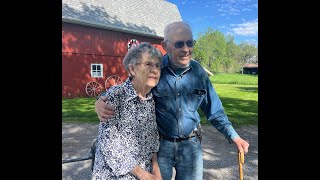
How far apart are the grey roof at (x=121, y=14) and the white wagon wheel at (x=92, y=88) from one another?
331 centimetres

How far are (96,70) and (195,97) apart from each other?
47.2ft

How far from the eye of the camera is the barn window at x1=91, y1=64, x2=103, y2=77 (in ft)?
51.4

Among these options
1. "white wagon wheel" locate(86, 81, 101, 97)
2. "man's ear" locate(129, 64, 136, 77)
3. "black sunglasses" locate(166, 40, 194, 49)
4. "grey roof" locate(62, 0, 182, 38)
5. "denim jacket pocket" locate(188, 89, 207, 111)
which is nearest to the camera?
"man's ear" locate(129, 64, 136, 77)

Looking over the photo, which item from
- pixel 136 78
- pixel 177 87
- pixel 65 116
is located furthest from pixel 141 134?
pixel 65 116

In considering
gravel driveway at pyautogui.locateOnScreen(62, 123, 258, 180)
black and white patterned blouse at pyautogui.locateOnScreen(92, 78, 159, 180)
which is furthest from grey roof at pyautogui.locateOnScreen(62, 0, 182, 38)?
black and white patterned blouse at pyautogui.locateOnScreen(92, 78, 159, 180)

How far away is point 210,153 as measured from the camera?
5145mm

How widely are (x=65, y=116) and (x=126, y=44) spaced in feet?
30.2

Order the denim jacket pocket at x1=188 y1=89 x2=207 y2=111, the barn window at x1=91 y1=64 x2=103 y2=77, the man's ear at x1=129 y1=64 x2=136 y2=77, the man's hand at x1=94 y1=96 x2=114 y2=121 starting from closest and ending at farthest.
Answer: the man's hand at x1=94 y1=96 x2=114 y2=121, the man's ear at x1=129 y1=64 x2=136 y2=77, the denim jacket pocket at x1=188 y1=89 x2=207 y2=111, the barn window at x1=91 y1=64 x2=103 y2=77

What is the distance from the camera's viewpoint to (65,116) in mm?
8461

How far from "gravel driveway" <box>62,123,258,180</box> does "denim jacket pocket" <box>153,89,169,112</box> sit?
256cm

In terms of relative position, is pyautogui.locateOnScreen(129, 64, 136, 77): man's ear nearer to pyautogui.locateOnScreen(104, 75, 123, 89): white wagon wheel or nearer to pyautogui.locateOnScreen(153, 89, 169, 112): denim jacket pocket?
pyautogui.locateOnScreen(153, 89, 169, 112): denim jacket pocket

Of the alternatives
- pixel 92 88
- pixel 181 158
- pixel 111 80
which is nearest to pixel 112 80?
pixel 111 80
